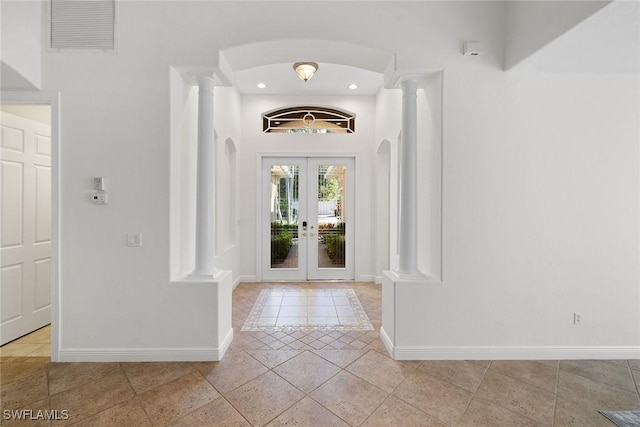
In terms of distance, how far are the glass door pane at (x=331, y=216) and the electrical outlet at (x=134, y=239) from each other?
10.7ft

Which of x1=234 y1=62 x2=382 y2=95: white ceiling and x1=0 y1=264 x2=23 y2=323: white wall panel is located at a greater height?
x1=234 y1=62 x2=382 y2=95: white ceiling

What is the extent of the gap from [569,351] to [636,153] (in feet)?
6.13

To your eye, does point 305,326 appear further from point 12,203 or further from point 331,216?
point 12,203

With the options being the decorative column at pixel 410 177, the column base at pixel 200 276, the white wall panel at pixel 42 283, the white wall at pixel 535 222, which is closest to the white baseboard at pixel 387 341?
the white wall at pixel 535 222

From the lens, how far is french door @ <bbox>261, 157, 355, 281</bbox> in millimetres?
5445

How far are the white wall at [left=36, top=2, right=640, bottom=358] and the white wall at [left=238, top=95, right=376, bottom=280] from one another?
2.65 metres

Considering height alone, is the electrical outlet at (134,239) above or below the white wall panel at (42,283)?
above

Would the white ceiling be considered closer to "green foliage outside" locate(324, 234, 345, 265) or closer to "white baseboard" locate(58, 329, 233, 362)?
"green foliage outside" locate(324, 234, 345, 265)

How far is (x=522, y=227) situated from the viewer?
8.84ft

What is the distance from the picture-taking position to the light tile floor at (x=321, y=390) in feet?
6.45

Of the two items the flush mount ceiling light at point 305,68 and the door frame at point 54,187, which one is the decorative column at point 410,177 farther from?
the door frame at point 54,187

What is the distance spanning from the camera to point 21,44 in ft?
7.94

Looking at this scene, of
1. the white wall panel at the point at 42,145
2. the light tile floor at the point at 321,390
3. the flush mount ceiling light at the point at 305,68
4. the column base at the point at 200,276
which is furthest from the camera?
the flush mount ceiling light at the point at 305,68

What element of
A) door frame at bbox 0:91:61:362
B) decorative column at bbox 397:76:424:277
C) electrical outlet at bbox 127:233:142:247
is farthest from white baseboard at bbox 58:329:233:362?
decorative column at bbox 397:76:424:277
